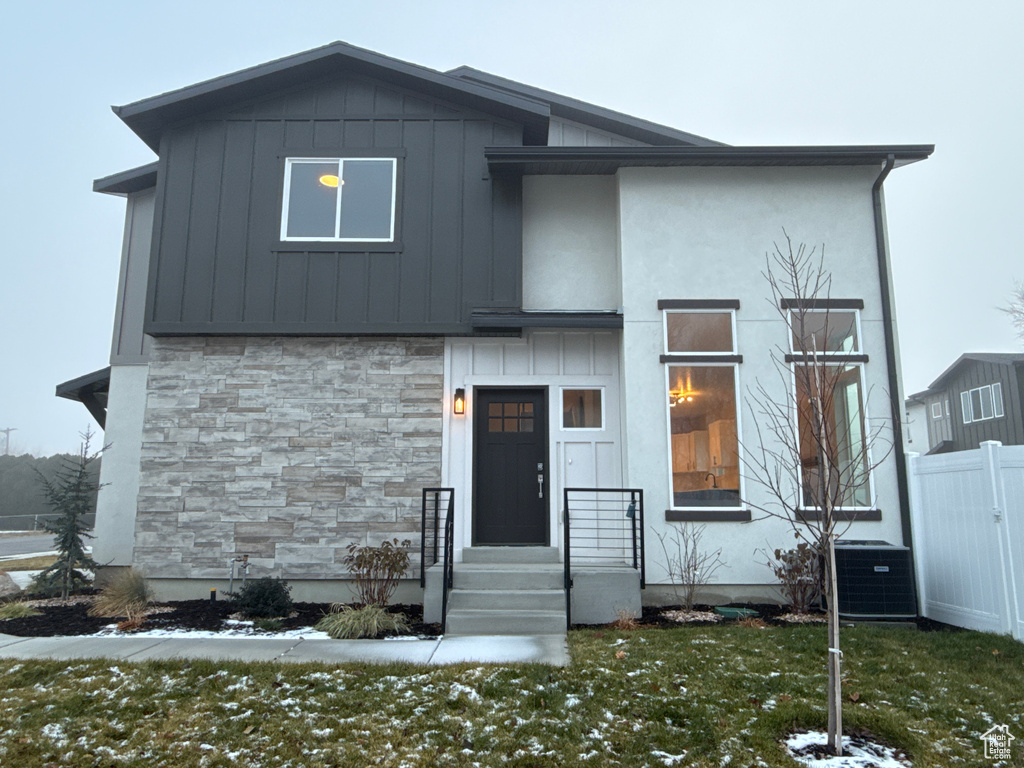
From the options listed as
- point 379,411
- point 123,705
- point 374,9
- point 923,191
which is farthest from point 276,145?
point 374,9

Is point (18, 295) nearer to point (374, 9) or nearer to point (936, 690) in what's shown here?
point (374, 9)

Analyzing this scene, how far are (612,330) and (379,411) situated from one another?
3.09 metres

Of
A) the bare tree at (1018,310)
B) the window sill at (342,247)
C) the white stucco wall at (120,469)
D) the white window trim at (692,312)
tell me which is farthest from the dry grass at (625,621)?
the bare tree at (1018,310)

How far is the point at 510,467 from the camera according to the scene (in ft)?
29.5

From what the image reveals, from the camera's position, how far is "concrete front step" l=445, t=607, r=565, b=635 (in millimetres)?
7008

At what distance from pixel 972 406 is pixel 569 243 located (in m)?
20.6

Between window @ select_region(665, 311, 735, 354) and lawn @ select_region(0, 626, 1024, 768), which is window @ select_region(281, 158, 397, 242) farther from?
lawn @ select_region(0, 626, 1024, 768)

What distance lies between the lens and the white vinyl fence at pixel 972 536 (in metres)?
6.32

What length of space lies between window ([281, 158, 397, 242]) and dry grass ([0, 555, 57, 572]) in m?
8.88

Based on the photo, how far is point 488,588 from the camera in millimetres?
7707

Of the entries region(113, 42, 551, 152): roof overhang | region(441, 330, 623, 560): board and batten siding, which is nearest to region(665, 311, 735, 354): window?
region(441, 330, 623, 560): board and batten siding

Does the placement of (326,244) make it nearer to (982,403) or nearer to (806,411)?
(806,411)

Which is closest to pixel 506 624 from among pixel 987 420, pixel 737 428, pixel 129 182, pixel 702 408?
pixel 702 408

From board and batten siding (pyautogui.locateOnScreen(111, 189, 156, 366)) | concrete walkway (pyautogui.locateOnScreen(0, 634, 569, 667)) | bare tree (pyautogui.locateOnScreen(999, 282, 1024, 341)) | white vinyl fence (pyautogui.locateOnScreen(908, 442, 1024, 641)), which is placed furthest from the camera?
bare tree (pyautogui.locateOnScreen(999, 282, 1024, 341))
